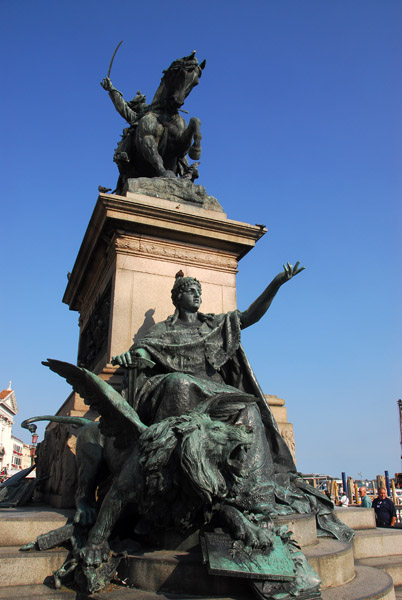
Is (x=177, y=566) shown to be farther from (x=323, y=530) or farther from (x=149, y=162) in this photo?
(x=149, y=162)

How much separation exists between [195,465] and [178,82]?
22.0ft

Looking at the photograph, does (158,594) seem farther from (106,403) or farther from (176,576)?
(106,403)

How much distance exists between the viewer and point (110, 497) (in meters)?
3.49

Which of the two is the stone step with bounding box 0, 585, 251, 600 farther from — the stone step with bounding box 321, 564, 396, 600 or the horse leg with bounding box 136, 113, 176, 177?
the horse leg with bounding box 136, 113, 176, 177

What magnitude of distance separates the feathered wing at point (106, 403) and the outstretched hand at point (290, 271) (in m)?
2.24

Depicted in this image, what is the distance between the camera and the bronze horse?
7.86 metres

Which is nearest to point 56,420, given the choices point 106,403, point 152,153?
point 106,403

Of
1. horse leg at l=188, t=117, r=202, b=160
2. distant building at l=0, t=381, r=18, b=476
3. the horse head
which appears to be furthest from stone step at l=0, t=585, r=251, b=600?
distant building at l=0, t=381, r=18, b=476

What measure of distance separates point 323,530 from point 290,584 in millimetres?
1541

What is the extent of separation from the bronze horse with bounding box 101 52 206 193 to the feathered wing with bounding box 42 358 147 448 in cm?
461

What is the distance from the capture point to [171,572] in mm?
3096

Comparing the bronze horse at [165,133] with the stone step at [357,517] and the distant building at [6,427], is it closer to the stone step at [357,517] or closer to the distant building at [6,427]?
the stone step at [357,517]

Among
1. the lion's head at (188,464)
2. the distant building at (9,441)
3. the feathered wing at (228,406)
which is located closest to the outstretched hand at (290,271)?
the feathered wing at (228,406)

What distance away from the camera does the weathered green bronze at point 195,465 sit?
10.1ft
